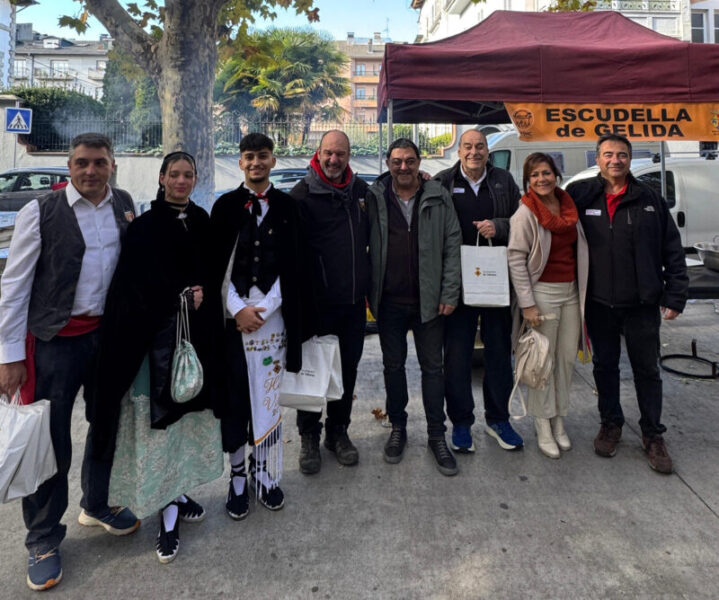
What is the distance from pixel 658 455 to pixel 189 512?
2.70m

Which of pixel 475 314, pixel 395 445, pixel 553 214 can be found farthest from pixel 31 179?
pixel 553 214

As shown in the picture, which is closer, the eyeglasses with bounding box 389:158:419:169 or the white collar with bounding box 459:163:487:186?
the eyeglasses with bounding box 389:158:419:169

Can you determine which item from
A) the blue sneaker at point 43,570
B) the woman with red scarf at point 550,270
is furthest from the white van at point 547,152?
the blue sneaker at point 43,570

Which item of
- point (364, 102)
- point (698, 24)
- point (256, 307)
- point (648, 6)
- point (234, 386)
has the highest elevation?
point (364, 102)

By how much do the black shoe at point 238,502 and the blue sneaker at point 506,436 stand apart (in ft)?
5.45

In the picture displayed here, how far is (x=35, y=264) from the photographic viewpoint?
2.07 meters

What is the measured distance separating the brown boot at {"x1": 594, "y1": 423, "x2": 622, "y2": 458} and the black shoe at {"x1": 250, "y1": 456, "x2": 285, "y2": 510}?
6.53 ft

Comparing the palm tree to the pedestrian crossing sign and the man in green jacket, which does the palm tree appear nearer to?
the pedestrian crossing sign

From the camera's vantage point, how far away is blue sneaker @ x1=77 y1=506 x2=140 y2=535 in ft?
7.89

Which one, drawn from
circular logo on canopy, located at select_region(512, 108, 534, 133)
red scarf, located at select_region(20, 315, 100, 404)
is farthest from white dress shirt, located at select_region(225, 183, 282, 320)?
circular logo on canopy, located at select_region(512, 108, 534, 133)

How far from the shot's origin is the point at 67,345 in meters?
2.15

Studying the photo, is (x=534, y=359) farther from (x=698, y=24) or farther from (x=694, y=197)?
(x=698, y=24)

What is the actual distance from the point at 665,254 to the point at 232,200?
2570 mm

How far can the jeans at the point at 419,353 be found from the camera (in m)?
3.06
